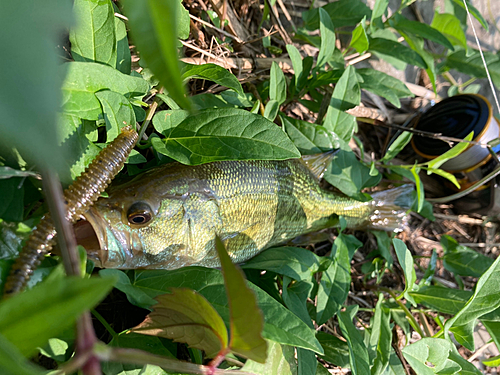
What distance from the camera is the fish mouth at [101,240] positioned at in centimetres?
135

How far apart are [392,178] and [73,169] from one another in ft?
8.53

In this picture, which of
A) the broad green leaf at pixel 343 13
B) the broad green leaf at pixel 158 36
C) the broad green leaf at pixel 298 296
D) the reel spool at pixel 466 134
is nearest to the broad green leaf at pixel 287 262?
the broad green leaf at pixel 298 296

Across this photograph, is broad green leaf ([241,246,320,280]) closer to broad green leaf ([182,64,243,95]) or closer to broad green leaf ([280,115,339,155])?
broad green leaf ([280,115,339,155])

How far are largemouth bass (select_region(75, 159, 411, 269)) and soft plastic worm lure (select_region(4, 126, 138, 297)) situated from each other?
141mm

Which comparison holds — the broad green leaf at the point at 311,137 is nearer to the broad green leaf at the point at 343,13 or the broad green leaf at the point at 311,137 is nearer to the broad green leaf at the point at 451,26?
the broad green leaf at the point at 343,13

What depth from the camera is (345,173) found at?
2.36m

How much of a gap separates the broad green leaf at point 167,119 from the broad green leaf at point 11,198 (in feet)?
1.80

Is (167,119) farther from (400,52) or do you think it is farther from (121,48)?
(400,52)

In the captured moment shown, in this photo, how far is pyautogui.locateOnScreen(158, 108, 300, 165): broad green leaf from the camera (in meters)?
1.48

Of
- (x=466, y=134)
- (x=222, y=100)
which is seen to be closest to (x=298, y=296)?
(x=222, y=100)

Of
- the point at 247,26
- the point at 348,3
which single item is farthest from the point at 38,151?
Result: the point at 348,3

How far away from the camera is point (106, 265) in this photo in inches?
54.4

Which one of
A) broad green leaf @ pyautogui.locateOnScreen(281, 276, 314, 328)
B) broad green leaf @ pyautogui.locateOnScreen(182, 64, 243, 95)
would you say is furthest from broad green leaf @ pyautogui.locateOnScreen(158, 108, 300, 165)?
broad green leaf @ pyautogui.locateOnScreen(281, 276, 314, 328)

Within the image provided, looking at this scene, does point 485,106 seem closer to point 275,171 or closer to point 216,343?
point 275,171
